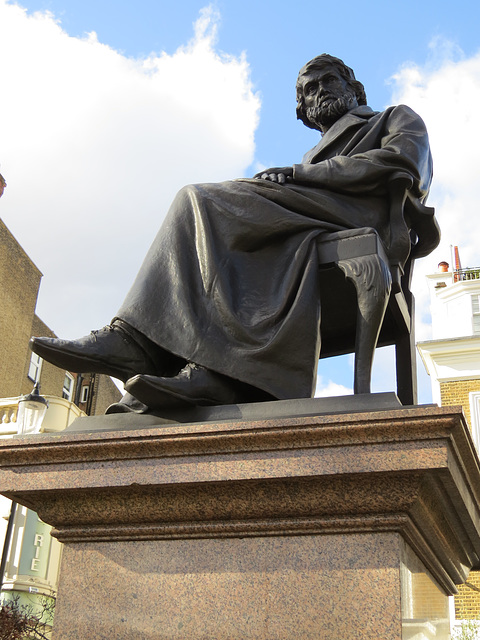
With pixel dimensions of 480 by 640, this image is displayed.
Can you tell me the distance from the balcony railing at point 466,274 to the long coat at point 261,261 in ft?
58.5

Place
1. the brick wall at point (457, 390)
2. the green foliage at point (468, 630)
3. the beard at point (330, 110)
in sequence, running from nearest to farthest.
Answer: the beard at point (330, 110) < the green foliage at point (468, 630) < the brick wall at point (457, 390)

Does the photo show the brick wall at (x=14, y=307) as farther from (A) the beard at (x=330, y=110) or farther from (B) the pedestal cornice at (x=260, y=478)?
(B) the pedestal cornice at (x=260, y=478)

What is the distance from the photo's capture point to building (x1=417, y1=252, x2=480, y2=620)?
1664cm

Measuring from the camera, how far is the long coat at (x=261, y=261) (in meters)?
3.26

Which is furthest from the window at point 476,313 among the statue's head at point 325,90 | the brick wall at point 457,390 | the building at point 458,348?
the statue's head at point 325,90

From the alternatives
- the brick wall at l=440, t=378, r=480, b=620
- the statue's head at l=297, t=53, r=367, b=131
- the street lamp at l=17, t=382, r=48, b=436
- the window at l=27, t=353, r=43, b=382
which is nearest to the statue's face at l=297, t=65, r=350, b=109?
the statue's head at l=297, t=53, r=367, b=131

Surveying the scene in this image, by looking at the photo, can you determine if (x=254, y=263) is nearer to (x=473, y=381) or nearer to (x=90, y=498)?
(x=90, y=498)

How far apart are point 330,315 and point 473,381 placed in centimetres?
1516

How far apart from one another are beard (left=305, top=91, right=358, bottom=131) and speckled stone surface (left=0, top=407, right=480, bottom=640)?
7.75 feet

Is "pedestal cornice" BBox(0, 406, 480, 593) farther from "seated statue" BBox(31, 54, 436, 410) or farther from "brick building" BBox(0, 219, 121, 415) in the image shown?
"brick building" BBox(0, 219, 121, 415)

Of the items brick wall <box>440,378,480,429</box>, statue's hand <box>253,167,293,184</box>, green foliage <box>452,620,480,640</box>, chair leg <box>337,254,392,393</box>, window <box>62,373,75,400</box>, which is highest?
window <box>62,373,75,400</box>

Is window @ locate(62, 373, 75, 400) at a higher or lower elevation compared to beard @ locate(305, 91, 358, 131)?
higher

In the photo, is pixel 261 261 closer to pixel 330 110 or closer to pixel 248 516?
pixel 248 516

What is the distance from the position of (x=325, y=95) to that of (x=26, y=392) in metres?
24.9
